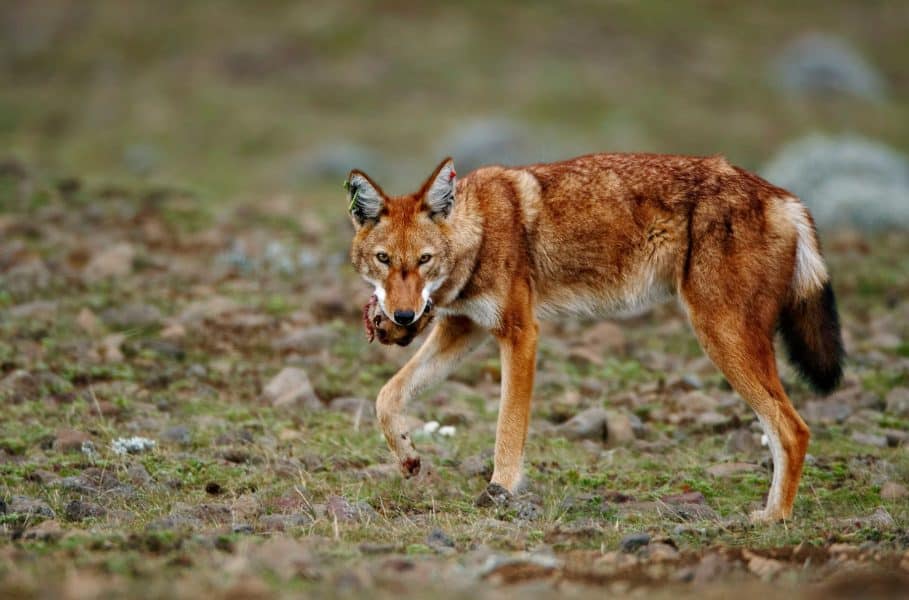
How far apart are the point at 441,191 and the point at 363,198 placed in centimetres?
51

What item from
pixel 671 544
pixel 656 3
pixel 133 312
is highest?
pixel 656 3

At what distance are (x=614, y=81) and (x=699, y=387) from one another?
23411 mm

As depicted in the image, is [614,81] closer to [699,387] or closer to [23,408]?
[699,387]

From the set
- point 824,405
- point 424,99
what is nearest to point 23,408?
point 824,405

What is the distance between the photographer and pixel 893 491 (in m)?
6.87

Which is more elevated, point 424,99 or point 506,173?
point 424,99

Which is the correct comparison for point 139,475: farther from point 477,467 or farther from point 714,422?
point 714,422

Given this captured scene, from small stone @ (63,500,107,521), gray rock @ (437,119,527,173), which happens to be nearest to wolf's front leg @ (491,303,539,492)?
small stone @ (63,500,107,521)

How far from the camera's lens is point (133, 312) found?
10234mm

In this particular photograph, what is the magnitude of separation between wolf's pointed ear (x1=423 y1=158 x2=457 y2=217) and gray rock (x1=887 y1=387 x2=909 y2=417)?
163 inches

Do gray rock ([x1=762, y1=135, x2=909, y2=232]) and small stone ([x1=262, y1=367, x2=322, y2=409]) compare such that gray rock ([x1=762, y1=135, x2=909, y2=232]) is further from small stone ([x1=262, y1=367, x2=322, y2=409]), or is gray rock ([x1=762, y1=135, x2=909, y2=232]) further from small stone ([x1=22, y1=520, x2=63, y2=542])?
small stone ([x1=22, y1=520, x2=63, y2=542])

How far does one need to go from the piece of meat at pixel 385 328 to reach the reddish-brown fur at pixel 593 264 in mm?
178

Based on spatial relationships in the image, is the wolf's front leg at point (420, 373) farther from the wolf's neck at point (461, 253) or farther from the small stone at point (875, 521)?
the small stone at point (875, 521)

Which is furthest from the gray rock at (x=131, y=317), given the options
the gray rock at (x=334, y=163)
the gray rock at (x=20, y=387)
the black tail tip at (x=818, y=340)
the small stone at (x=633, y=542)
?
the gray rock at (x=334, y=163)
